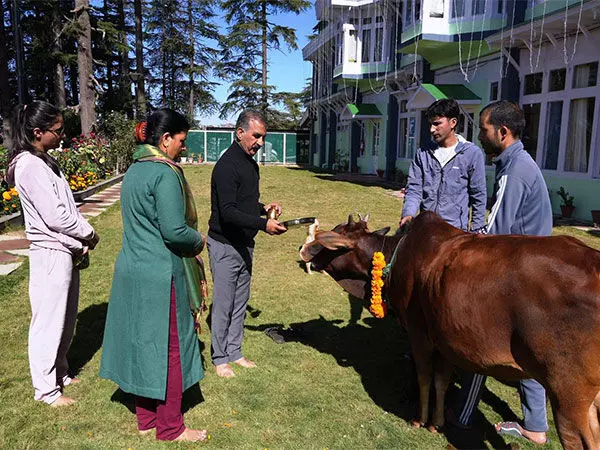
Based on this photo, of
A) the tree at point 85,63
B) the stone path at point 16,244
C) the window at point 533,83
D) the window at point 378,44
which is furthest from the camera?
the window at point 378,44

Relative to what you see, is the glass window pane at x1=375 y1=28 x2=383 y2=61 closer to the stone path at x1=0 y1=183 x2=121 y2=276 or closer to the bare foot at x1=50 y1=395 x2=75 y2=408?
the stone path at x1=0 y1=183 x2=121 y2=276

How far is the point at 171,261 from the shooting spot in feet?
10.6

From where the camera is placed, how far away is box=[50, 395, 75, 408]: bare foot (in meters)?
3.87

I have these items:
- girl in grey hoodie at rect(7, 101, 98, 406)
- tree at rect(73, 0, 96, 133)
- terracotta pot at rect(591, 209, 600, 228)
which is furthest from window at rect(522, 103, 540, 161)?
tree at rect(73, 0, 96, 133)

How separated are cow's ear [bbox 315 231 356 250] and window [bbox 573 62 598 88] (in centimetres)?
1185

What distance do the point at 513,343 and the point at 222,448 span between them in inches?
82.1

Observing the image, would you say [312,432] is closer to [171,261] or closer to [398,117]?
[171,261]

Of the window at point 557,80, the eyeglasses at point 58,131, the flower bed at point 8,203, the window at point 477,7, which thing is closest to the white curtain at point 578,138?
the window at point 557,80

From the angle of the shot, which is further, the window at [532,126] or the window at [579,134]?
the window at [532,126]

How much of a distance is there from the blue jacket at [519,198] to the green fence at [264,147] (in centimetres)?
3642

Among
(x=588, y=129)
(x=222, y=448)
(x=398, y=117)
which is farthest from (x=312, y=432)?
(x=398, y=117)

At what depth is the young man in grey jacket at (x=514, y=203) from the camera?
336cm

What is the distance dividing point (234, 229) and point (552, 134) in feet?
42.1

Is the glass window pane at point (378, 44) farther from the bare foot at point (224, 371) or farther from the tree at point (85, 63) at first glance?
the bare foot at point (224, 371)
